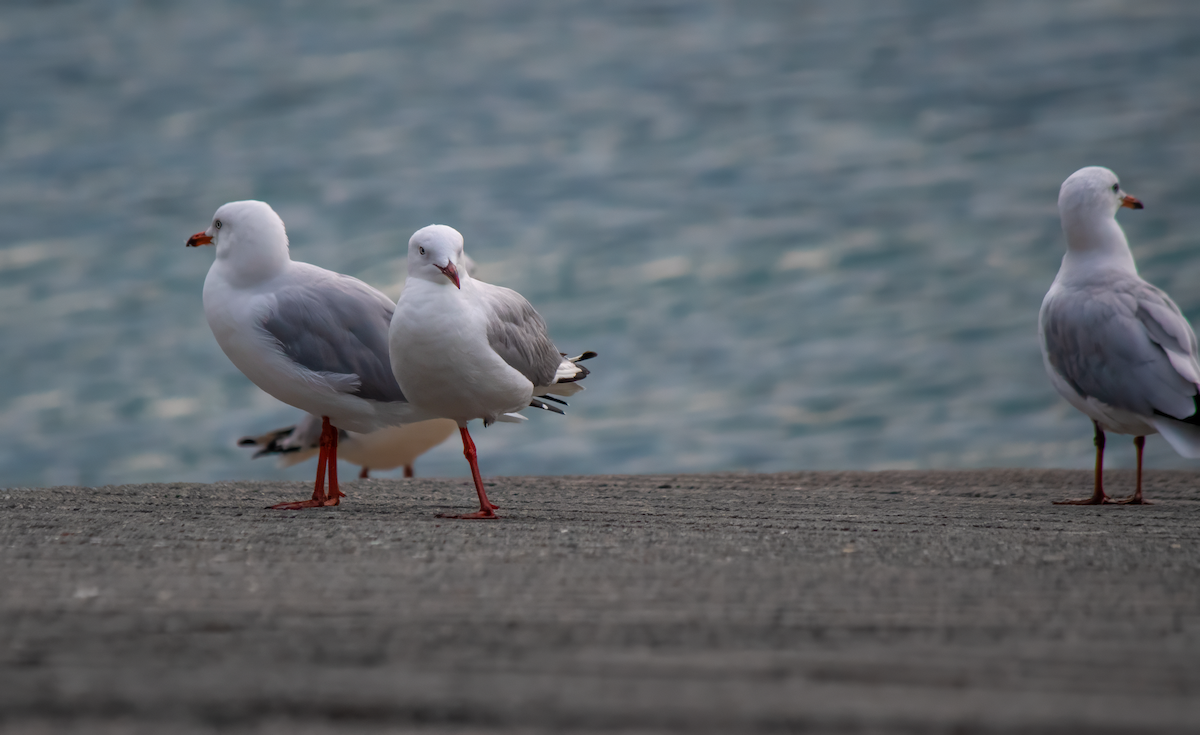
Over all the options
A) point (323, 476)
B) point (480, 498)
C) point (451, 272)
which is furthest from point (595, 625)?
point (323, 476)

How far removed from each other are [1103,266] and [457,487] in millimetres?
2455

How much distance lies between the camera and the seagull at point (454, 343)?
320 centimetres

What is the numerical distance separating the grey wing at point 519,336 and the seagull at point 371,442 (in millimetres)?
1878

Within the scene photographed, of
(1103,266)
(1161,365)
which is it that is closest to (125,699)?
(1161,365)

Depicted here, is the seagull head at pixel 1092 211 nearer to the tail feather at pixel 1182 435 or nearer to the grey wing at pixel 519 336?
the tail feather at pixel 1182 435

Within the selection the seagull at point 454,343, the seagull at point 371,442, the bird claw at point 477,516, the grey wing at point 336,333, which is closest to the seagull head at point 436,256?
the seagull at point 454,343

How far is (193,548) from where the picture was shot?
2.47 m

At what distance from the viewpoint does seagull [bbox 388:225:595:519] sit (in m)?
3.20

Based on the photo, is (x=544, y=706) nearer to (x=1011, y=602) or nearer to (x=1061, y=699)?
(x=1061, y=699)

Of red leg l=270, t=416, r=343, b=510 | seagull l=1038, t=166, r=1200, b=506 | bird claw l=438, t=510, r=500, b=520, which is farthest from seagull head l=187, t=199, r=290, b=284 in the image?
seagull l=1038, t=166, r=1200, b=506

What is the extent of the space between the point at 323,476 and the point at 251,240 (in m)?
0.78

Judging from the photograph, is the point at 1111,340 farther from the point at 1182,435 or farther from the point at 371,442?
the point at 371,442

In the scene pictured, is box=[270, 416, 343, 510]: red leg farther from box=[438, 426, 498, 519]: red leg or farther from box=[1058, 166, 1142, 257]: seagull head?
box=[1058, 166, 1142, 257]: seagull head

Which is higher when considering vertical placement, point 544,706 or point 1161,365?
point 1161,365
